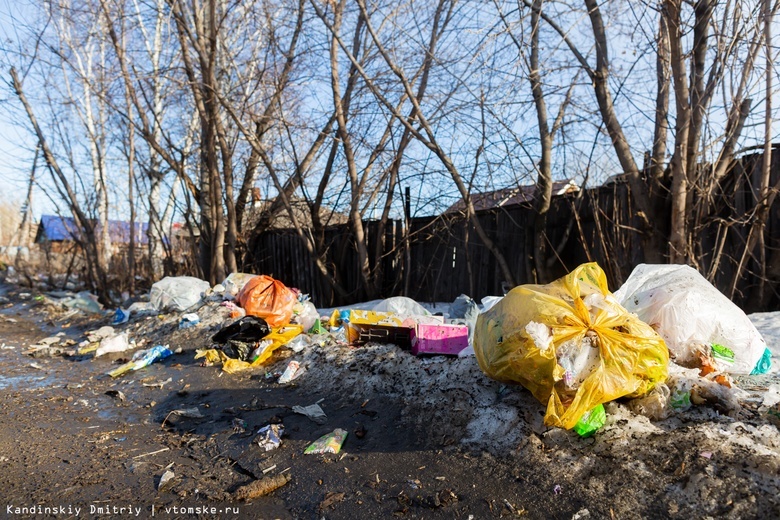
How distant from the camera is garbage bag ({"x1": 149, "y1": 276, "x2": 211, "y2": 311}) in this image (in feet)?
22.9

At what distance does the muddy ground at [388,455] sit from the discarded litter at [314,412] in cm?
7

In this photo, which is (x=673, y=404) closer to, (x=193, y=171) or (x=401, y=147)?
(x=401, y=147)

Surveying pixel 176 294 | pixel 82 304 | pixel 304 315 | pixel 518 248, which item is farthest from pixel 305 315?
pixel 82 304

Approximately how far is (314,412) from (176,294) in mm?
4590

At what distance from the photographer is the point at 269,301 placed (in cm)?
558

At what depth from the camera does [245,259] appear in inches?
393

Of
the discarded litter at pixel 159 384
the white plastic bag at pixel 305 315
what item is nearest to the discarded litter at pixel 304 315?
the white plastic bag at pixel 305 315

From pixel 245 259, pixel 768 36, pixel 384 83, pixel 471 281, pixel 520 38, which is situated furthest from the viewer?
pixel 245 259

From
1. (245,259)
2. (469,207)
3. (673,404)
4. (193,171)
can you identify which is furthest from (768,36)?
(193,171)

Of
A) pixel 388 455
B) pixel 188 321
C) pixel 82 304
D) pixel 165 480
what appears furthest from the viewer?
pixel 82 304

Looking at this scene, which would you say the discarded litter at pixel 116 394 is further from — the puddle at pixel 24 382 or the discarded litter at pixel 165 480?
the discarded litter at pixel 165 480

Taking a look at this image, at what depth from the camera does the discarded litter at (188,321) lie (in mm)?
5954

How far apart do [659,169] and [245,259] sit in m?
7.49

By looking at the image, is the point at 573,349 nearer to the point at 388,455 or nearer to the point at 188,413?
the point at 388,455
